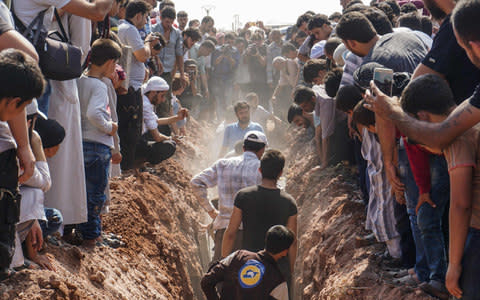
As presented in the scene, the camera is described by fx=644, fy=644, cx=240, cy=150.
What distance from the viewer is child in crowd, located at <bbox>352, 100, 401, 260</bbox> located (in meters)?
5.74

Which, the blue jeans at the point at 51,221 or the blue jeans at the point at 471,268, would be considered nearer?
the blue jeans at the point at 471,268

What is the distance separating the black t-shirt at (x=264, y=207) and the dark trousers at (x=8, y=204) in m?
2.59

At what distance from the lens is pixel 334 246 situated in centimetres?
762

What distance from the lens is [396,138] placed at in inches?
220

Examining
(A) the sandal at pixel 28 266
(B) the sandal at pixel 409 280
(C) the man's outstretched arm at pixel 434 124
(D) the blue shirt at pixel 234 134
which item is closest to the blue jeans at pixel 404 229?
(B) the sandal at pixel 409 280

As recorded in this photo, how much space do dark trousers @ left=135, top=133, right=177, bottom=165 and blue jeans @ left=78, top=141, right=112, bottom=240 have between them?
9.20ft

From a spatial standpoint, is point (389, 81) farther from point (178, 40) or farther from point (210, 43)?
point (210, 43)

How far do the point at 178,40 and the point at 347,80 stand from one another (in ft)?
21.6

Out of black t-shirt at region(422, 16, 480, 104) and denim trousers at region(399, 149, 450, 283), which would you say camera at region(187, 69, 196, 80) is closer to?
denim trousers at region(399, 149, 450, 283)

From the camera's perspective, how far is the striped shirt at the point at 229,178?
24.0ft

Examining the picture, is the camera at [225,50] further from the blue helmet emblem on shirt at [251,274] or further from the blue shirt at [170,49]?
the blue helmet emblem on shirt at [251,274]

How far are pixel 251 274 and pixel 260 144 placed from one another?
2484 mm

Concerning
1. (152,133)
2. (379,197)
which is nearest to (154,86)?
(152,133)

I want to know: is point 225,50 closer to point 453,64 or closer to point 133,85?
point 133,85
